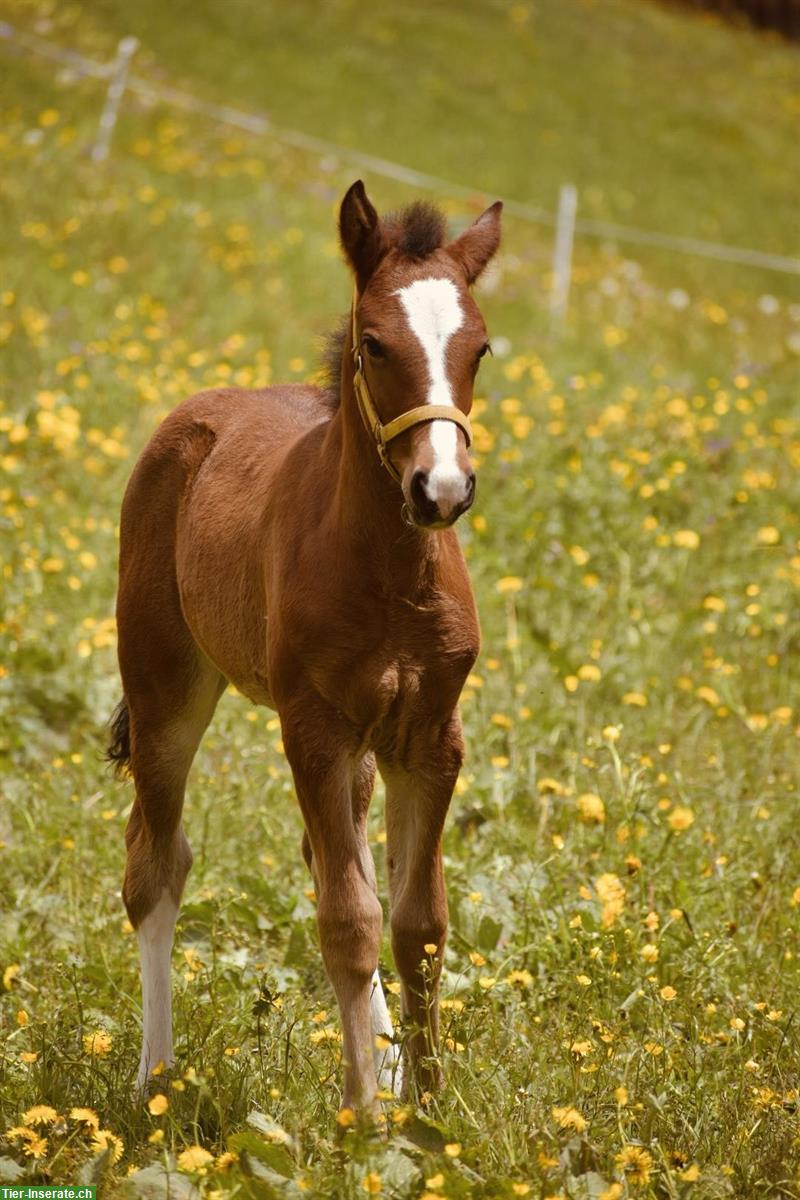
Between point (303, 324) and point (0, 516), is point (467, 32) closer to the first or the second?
point (303, 324)

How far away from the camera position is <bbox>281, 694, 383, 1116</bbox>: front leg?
3.12 metres

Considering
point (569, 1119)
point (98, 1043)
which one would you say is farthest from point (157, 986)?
point (569, 1119)

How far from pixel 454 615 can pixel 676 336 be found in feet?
34.9

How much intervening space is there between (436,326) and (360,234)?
0.34 meters

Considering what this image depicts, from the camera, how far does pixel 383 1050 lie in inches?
134

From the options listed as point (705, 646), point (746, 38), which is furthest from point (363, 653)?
point (746, 38)

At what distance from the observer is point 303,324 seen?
1041cm

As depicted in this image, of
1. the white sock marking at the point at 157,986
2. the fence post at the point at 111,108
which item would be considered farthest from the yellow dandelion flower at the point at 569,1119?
the fence post at the point at 111,108

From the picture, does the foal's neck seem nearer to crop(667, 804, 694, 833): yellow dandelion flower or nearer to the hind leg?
the hind leg

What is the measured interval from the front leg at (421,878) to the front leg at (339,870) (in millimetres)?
163

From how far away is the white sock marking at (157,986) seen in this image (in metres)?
3.61

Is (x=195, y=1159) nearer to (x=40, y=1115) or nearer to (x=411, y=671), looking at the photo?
(x=40, y=1115)

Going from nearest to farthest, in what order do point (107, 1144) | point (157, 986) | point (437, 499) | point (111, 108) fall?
point (437, 499), point (107, 1144), point (157, 986), point (111, 108)

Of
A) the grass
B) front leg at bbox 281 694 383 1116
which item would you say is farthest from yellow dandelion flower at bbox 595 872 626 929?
front leg at bbox 281 694 383 1116
